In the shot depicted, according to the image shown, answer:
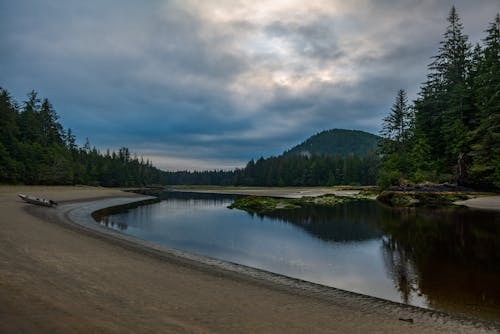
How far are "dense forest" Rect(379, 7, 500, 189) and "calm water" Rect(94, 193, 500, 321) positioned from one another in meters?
21.2

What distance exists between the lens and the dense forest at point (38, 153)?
63978 millimetres

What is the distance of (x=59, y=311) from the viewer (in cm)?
599

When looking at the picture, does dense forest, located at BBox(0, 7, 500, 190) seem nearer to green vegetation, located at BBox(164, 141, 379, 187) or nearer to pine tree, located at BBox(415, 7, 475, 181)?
pine tree, located at BBox(415, 7, 475, 181)

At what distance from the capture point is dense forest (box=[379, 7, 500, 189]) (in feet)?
143

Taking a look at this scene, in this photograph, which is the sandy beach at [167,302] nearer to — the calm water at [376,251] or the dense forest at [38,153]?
the calm water at [376,251]

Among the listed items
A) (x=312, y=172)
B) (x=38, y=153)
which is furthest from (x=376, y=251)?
(x=312, y=172)

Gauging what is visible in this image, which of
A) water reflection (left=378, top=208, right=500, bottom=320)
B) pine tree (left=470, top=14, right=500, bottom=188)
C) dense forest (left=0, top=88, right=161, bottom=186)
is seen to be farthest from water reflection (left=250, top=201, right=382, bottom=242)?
dense forest (left=0, top=88, right=161, bottom=186)

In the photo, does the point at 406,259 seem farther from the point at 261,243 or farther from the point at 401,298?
the point at 261,243

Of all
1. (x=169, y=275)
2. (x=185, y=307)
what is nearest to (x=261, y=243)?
(x=169, y=275)

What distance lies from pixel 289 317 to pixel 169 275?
16.3ft

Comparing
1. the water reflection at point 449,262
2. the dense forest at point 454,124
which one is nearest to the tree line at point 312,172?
→ the dense forest at point 454,124

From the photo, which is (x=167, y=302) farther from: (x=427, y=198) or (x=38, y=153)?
(x=38, y=153)

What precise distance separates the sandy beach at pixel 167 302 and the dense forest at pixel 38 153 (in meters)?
61.7

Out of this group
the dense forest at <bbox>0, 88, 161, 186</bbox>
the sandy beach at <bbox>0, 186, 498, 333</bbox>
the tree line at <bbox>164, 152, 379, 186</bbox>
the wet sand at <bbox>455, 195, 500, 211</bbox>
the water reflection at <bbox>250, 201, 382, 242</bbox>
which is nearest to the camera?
the sandy beach at <bbox>0, 186, 498, 333</bbox>
